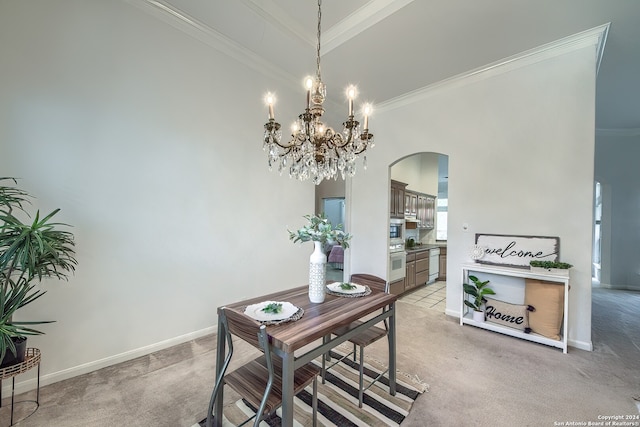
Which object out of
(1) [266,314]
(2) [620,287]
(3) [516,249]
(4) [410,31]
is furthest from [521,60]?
(2) [620,287]

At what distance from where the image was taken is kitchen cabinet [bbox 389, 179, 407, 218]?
511cm

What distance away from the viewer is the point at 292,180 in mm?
4059

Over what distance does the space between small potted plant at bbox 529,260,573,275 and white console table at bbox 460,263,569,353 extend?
0.11 ft

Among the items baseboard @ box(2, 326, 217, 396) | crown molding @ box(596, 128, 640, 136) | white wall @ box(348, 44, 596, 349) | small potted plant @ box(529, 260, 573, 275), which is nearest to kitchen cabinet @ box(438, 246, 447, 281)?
white wall @ box(348, 44, 596, 349)

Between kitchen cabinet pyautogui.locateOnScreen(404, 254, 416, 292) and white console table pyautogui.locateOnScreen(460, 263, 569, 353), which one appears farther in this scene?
kitchen cabinet pyautogui.locateOnScreen(404, 254, 416, 292)

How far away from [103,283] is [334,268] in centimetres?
621

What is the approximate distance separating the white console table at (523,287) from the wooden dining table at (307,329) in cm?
183

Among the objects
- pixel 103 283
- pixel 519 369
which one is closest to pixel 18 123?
pixel 103 283

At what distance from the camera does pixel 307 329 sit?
1.47m

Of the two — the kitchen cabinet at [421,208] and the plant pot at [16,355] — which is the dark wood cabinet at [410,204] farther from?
the plant pot at [16,355]

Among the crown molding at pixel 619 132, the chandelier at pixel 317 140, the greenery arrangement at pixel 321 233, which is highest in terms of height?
the crown molding at pixel 619 132

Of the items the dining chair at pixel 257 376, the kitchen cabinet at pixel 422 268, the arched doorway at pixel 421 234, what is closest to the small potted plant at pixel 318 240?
the dining chair at pixel 257 376

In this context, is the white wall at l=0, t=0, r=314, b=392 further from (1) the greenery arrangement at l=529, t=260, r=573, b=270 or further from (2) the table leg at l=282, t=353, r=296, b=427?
(1) the greenery arrangement at l=529, t=260, r=573, b=270

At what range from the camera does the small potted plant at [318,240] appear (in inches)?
72.9
